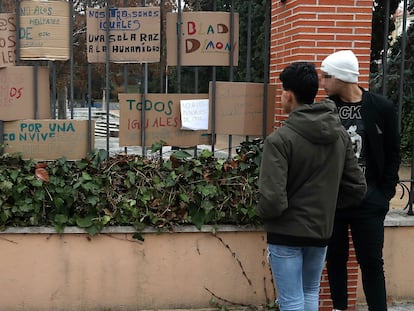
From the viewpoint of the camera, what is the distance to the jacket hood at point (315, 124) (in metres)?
2.42

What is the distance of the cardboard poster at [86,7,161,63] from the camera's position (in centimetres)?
378

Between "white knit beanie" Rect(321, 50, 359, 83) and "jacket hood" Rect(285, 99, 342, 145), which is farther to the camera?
"white knit beanie" Rect(321, 50, 359, 83)

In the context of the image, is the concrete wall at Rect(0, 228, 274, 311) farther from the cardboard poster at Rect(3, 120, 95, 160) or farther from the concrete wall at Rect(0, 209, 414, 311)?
the cardboard poster at Rect(3, 120, 95, 160)

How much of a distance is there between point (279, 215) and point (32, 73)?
7.47 feet

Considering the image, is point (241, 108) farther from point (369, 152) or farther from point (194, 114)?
point (369, 152)

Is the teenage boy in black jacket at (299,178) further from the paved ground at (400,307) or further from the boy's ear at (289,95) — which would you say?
the paved ground at (400,307)

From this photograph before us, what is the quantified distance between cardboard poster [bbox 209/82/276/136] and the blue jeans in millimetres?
1497

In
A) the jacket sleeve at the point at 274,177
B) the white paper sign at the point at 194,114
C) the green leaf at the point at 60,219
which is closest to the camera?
the jacket sleeve at the point at 274,177

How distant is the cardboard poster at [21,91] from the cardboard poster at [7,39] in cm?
7

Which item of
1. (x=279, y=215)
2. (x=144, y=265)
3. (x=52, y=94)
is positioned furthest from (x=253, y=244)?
(x=52, y=94)

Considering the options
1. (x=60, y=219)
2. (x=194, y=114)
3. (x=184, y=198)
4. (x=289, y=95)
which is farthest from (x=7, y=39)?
(x=289, y=95)

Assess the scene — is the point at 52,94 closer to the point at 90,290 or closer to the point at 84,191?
the point at 84,191

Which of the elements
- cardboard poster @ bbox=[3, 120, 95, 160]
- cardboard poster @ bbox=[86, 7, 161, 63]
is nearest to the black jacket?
cardboard poster @ bbox=[86, 7, 161, 63]

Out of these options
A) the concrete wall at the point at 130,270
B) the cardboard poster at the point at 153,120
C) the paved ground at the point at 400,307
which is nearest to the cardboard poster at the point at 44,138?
the cardboard poster at the point at 153,120
